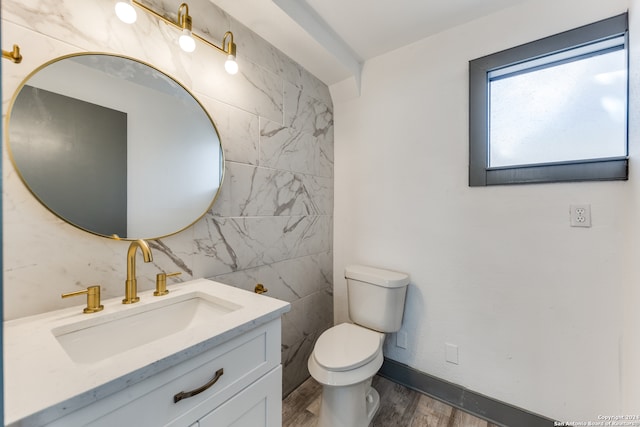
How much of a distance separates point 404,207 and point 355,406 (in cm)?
118

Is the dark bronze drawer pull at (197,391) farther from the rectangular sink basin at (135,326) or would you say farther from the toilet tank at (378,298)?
the toilet tank at (378,298)

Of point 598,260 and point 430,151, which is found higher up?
point 430,151

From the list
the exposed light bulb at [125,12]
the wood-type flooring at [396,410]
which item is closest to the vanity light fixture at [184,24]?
the exposed light bulb at [125,12]

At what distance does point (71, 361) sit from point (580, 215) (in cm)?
203

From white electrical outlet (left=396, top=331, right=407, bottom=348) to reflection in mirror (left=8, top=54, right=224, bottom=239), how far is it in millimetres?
1478

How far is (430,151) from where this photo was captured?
1.82m

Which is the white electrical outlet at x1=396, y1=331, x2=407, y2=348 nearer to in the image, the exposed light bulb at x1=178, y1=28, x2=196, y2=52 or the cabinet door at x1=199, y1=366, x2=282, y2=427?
the cabinet door at x1=199, y1=366, x2=282, y2=427

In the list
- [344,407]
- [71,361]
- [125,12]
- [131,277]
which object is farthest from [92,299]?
[344,407]

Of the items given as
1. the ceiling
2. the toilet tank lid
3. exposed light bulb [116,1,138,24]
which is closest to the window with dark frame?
the ceiling

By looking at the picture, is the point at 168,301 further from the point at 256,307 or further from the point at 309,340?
the point at 309,340

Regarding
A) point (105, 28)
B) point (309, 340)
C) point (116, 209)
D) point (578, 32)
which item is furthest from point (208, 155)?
point (578, 32)

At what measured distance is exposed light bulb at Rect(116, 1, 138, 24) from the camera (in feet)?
3.42

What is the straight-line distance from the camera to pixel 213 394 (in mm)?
869

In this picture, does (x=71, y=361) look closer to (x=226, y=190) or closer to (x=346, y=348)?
(x=226, y=190)
